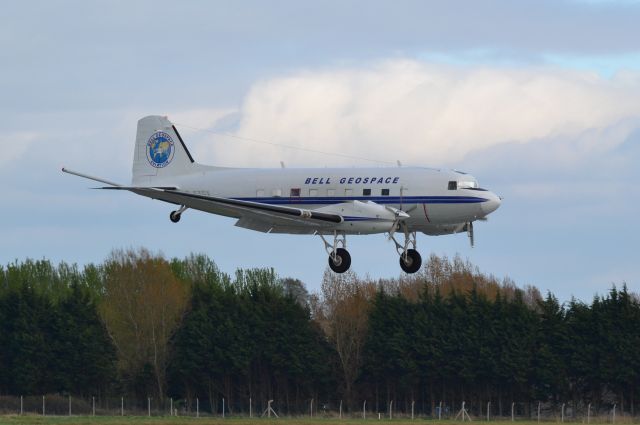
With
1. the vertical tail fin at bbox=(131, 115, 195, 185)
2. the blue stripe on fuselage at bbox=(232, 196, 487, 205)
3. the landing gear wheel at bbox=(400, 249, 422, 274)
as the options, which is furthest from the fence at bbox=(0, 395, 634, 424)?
the blue stripe on fuselage at bbox=(232, 196, 487, 205)

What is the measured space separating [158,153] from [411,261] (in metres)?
13.7

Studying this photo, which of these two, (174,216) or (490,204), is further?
(174,216)

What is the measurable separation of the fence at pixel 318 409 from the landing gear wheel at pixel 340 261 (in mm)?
36756

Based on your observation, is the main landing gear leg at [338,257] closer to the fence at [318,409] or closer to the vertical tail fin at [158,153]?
the vertical tail fin at [158,153]

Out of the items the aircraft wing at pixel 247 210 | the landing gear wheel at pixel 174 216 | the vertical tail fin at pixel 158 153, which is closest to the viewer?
the aircraft wing at pixel 247 210

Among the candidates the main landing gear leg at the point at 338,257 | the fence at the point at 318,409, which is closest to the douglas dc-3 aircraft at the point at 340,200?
the main landing gear leg at the point at 338,257

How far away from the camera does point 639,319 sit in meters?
104

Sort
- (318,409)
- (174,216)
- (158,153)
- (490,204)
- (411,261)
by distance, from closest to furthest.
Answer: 1. (490,204)
2. (411,261)
3. (174,216)
4. (158,153)
5. (318,409)

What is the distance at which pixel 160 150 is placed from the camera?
232ft

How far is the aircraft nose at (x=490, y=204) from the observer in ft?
207

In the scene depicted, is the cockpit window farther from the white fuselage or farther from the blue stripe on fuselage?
the blue stripe on fuselage

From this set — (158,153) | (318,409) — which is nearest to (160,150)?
(158,153)

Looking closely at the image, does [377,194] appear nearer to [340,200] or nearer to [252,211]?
[340,200]

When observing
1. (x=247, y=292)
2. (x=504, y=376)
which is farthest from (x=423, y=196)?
(x=247, y=292)
